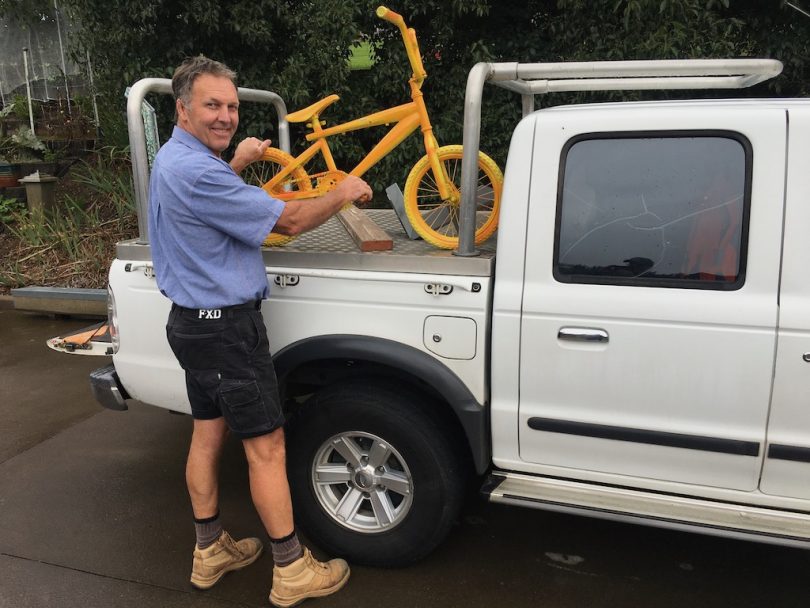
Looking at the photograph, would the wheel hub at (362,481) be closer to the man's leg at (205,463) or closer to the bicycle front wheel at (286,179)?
the man's leg at (205,463)

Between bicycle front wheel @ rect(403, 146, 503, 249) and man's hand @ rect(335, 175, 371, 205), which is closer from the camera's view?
man's hand @ rect(335, 175, 371, 205)

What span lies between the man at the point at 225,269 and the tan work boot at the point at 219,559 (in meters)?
0.30

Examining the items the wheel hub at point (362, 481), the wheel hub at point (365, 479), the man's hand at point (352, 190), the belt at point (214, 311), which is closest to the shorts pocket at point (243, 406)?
the belt at point (214, 311)

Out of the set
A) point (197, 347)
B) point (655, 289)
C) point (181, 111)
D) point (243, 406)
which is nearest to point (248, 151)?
point (181, 111)

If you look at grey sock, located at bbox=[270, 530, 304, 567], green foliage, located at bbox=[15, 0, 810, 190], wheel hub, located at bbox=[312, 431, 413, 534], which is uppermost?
green foliage, located at bbox=[15, 0, 810, 190]

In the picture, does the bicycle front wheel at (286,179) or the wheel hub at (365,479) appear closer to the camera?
the wheel hub at (365,479)

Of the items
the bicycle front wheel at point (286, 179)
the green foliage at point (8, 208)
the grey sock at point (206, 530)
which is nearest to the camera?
the grey sock at point (206, 530)

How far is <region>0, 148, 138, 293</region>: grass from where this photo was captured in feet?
24.0

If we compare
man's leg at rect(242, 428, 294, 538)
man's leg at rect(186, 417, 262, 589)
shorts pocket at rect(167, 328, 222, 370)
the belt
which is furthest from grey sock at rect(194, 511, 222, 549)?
the belt

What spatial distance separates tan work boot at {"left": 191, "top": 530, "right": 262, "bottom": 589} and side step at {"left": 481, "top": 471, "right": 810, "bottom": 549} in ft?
3.73

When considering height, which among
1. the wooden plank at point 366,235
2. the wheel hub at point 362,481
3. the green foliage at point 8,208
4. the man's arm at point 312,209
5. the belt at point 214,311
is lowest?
the wheel hub at point 362,481

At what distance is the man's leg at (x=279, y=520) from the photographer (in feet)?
8.41

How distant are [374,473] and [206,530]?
732 mm

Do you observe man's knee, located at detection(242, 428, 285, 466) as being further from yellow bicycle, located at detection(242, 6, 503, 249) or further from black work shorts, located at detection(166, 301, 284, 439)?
yellow bicycle, located at detection(242, 6, 503, 249)
